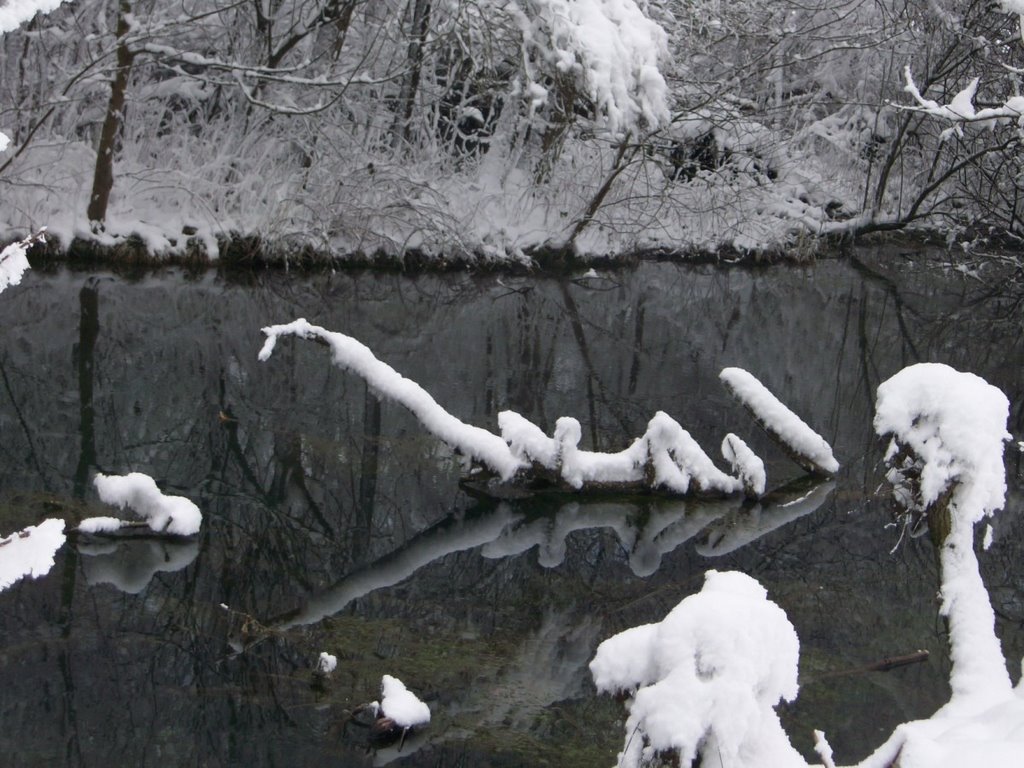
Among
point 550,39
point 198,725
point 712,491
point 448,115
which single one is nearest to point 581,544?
point 712,491

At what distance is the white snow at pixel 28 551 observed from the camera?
1.85 meters

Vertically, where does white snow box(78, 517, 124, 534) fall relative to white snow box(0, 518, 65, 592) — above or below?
below

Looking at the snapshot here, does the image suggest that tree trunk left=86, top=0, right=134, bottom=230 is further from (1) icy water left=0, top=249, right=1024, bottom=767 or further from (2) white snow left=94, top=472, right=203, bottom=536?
(2) white snow left=94, top=472, right=203, bottom=536

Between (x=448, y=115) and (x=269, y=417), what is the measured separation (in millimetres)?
8071

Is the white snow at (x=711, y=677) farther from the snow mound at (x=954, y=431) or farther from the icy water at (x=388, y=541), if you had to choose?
the icy water at (x=388, y=541)

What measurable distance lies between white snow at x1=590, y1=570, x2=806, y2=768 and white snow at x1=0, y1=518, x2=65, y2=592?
114 cm

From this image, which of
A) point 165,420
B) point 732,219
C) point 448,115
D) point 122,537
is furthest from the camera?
point 732,219

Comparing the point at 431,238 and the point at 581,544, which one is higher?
the point at 431,238

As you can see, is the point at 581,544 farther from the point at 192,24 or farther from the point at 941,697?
the point at 192,24

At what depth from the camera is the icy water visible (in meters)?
4.26

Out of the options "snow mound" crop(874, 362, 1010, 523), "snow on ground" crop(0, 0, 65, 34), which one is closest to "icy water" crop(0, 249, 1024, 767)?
"snow mound" crop(874, 362, 1010, 523)

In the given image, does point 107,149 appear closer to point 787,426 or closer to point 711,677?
point 787,426

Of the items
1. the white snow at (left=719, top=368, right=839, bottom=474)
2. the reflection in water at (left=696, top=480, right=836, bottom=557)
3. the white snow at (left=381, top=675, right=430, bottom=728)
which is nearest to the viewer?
the white snow at (left=381, top=675, right=430, bottom=728)

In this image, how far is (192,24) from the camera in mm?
11852
